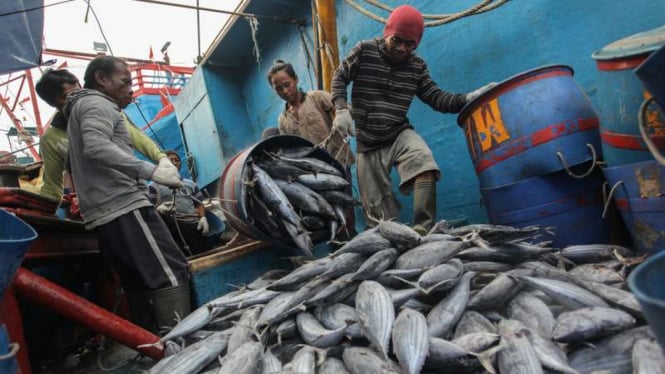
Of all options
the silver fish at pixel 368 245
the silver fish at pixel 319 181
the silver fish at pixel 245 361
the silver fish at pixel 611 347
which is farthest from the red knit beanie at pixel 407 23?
the silver fish at pixel 245 361

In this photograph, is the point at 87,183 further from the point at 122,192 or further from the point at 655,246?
the point at 655,246

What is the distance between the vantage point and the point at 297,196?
10.0ft

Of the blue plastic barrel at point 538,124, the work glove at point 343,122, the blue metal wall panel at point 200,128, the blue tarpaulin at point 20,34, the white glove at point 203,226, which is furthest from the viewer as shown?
the blue metal wall panel at point 200,128

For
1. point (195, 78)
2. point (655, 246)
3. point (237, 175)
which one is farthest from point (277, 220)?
point (195, 78)

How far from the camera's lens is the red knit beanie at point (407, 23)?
134 inches

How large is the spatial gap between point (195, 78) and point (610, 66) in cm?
928

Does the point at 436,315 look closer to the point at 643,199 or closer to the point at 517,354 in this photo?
the point at 517,354

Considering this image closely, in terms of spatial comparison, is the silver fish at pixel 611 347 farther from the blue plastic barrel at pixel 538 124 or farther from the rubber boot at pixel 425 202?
the rubber boot at pixel 425 202

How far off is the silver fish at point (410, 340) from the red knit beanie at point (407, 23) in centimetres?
264

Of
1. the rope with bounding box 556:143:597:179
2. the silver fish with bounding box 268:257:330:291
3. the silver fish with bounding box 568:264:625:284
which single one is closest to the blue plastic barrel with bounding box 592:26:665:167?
the rope with bounding box 556:143:597:179

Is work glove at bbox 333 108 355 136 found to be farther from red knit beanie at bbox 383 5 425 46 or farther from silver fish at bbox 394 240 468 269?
silver fish at bbox 394 240 468 269

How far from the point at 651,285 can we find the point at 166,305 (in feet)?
9.53

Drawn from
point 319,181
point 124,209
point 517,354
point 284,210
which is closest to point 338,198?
point 319,181

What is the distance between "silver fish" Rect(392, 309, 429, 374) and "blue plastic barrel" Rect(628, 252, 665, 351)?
2.65 ft
